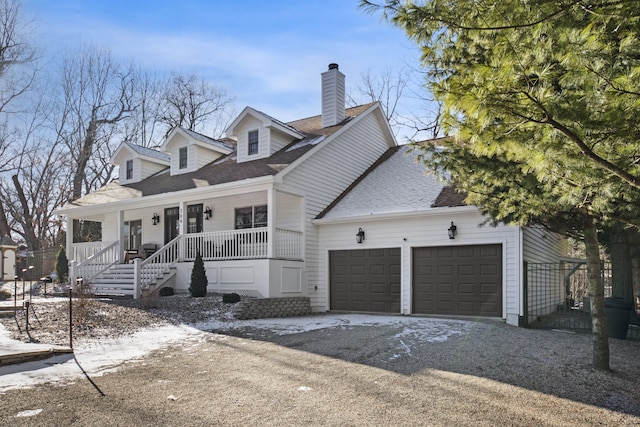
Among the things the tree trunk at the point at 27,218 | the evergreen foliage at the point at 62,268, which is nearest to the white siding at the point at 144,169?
the evergreen foliage at the point at 62,268

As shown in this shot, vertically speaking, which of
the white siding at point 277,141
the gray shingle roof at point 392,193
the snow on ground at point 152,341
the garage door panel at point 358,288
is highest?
the white siding at point 277,141

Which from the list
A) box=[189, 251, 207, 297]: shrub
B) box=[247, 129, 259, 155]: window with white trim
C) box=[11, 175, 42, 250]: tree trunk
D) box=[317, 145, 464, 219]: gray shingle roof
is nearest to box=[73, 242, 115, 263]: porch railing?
box=[189, 251, 207, 297]: shrub

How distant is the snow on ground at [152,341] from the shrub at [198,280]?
8.63ft

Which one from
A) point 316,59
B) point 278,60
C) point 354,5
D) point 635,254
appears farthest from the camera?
point 316,59

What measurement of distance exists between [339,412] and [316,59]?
1543 centimetres

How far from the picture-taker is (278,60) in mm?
11000

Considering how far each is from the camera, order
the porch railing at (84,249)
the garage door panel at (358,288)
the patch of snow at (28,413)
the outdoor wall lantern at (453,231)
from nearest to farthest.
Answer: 1. the patch of snow at (28,413)
2. the outdoor wall lantern at (453,231)
3. the garage door panel at (358,288)
4. the porch railing at (84,249)

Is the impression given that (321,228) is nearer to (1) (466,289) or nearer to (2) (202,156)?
(1) (466,289)

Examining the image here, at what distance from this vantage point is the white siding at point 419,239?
11641 mm

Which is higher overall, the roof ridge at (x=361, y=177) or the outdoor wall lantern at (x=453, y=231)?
the roof ridge at (x=361, y=177)

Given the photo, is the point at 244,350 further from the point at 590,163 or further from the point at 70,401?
the point at 590,163

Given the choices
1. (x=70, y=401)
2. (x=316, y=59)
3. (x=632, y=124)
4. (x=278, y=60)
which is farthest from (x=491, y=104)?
(x=316, y=59)

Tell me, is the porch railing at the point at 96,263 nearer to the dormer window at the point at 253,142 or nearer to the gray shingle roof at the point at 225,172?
the gray shingle roof at the point at 225,172

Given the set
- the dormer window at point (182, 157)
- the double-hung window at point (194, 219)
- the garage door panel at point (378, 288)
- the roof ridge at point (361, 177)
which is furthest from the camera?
the dormer window at point (182, 157)
